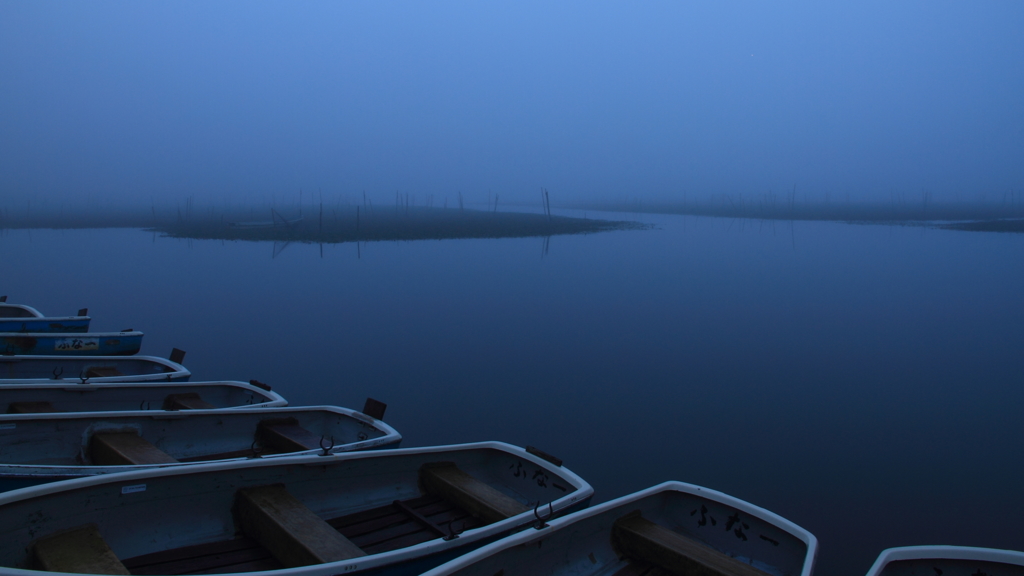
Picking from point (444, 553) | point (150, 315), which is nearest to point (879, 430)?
point (444, 553)

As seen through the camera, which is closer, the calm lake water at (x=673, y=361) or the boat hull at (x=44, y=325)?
the calm lake water at (x=673, y=361)

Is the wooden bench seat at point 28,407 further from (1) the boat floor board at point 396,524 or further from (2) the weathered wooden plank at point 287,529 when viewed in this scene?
(1) the boat floor board at point 396,524

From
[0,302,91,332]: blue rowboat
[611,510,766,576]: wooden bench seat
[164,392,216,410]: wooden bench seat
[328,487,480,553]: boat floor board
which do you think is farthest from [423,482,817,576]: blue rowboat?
[0,302,91,332]: blue rowboat

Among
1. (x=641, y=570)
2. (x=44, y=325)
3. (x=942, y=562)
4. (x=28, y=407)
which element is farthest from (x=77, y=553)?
(x=44, y=325)

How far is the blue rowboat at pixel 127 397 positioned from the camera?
4562 mm

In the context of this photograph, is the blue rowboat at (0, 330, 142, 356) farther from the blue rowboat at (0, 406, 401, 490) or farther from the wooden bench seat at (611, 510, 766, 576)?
the wooden bench seat at (611, 510, 766, 576)

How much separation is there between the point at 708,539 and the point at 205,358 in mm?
7953

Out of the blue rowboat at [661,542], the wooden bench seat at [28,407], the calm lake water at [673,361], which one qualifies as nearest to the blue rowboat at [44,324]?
the calm lake water at [673,361]

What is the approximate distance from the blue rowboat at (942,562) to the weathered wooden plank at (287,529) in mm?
2250

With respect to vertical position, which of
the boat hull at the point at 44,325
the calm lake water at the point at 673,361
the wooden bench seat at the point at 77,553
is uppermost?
the boat hull at the point at 44,325

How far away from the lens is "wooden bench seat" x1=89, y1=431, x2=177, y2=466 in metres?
3.67

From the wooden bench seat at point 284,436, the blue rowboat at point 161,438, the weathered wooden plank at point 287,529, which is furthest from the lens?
the wooden bench seat at point 284,436

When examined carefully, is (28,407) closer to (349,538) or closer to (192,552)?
(192,552)

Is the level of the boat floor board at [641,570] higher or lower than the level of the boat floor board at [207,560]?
lower
